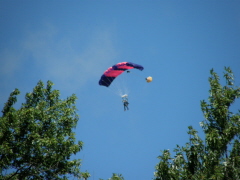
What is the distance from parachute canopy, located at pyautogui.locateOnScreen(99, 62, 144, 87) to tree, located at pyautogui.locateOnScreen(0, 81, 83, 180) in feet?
28.9

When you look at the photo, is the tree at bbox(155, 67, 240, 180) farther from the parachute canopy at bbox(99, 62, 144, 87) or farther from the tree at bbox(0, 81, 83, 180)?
the parachute canopy at bbox(99, 62, 144, 87)

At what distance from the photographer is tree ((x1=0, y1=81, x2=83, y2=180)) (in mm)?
14156

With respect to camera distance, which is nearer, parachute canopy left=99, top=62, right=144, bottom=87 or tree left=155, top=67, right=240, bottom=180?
tree left=155, top=67, right=240, bottom=180

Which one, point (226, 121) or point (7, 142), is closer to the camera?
point (226, 121)

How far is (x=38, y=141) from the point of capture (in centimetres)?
1409

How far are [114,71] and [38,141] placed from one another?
40.5ft

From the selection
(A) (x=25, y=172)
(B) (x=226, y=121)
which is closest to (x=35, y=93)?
(A) (x=25, y=172)

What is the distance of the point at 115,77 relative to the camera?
25344mm

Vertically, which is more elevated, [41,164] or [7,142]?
[7,142]

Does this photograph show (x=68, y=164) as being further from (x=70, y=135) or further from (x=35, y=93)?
(x=35, y=93)

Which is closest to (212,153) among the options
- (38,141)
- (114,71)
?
(38,141)

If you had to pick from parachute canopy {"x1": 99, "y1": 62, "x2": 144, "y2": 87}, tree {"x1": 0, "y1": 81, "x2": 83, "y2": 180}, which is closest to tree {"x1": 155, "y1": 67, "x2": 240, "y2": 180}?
tree {"x1": 0, "y1": 81, "x2": 83, "y2": 180}

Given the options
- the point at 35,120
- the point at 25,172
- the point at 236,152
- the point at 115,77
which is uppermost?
the point at 115,77

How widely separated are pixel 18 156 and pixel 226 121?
11.2m
